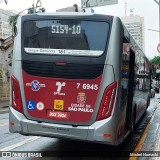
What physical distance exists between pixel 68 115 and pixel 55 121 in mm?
305

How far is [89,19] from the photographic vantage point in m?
8.11

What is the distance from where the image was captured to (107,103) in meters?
7.83

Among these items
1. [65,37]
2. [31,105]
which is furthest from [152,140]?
[65,37]

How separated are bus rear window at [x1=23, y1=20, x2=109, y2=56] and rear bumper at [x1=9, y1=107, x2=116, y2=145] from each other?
4.74ft

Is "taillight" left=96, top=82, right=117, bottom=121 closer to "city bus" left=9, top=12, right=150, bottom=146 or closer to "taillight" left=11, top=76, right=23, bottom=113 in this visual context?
"city bus" left=9, top=12, right=150, bottom=146

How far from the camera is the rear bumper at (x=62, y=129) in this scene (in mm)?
7719

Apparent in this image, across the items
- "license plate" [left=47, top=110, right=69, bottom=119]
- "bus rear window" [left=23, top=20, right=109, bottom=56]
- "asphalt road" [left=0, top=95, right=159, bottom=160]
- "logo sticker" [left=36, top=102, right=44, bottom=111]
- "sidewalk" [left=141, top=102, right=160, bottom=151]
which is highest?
"bus rear window" [left=23, top=20, right=109, bottom=56]

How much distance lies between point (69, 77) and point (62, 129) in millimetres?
1078

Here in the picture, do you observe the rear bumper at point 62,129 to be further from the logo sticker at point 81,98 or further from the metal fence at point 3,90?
the metal fence at point 3,90

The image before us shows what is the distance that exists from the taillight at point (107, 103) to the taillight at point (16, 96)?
5.75 ft

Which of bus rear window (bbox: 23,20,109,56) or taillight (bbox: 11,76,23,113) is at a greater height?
bus rear window (bbox: 23,20,109,56)

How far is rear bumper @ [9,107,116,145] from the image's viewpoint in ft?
25.3

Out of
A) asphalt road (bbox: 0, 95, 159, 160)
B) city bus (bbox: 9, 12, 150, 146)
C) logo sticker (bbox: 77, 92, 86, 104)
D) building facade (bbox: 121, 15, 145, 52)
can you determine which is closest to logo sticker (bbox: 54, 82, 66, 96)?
city bus (bbox: 9, 12, 150, 146)

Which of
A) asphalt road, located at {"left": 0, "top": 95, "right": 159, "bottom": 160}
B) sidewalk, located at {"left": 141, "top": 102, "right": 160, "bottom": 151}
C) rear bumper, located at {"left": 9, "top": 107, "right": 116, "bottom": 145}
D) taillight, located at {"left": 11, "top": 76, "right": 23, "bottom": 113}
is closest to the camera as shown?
rear bumper, located at {"left": 9, "top": 107, "right": 116, "bottom": 145}
